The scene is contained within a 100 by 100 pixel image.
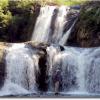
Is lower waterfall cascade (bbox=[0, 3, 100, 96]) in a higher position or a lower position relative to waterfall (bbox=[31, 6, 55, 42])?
lower

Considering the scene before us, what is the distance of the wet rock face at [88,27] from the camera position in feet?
33.3

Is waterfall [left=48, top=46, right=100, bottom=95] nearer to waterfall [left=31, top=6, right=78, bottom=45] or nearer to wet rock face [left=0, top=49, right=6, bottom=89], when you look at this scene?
waterfall [left=31, top=6, right=78, bottom=45]

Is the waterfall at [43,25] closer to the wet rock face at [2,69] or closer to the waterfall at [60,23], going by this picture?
the waterfall at [60,23]

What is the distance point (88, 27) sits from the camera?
10227 millimetres

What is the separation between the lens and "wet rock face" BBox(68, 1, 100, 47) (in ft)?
33.3

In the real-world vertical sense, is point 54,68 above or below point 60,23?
below

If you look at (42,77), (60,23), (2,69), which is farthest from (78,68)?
(2,69)

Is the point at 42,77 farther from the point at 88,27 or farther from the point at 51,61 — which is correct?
the point at 88,27

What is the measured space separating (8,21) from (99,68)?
1.14 m

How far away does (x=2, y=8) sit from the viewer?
1016 centimetres

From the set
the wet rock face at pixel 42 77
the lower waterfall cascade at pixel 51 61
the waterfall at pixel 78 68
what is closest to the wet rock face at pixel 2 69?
the lower waterfall cascade at pixel 51 61

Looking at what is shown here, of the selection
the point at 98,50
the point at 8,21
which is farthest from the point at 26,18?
the point at 98,50

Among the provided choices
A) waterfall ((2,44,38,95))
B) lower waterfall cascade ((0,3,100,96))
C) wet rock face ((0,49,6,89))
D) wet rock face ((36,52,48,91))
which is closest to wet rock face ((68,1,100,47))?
lower waterfall cascade ((0,3,100,96))

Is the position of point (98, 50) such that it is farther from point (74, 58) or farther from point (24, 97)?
point (24, 97)
